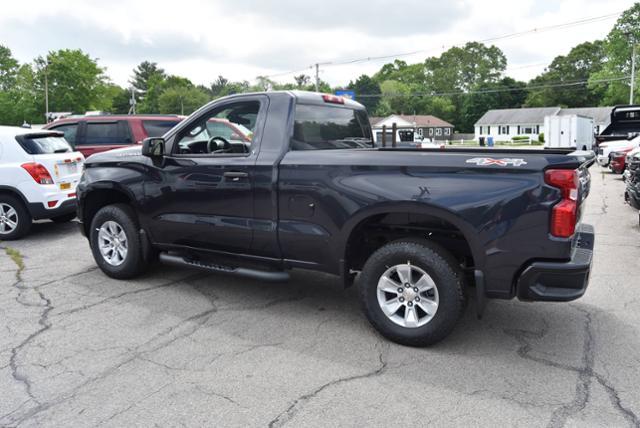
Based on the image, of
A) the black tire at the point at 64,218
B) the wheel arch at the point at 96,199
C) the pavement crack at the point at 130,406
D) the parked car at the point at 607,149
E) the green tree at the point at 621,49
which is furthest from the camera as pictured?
the green tree at the point at 621,49

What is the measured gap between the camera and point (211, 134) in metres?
5.35

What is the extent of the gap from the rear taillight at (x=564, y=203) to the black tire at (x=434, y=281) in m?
0.77

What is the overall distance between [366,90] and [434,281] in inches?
4995

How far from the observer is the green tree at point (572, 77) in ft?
302

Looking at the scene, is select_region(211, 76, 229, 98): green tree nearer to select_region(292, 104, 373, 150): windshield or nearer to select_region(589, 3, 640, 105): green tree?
select_region(589, 3, 640, 105): green tree

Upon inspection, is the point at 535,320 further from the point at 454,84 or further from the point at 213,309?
the point at 454,84

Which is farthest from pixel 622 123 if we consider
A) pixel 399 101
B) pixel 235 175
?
pixel 399 101

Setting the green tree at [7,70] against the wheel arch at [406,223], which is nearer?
the wheel arch at [406,223]

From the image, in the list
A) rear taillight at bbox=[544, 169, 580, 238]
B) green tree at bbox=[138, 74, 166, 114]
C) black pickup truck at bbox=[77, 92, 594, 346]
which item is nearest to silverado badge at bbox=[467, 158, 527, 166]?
black pickup truck at bbox=[77, 92, 594, 346]

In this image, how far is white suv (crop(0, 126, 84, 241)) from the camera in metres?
7.91

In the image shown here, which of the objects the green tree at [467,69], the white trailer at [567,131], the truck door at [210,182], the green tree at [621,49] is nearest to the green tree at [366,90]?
the green tree at [467,69]

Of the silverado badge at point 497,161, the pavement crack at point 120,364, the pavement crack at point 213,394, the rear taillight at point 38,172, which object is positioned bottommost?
A: the pavement crack at point 213,394

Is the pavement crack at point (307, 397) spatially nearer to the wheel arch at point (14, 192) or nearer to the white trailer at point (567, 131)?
the wheel arch at point (14, 192)

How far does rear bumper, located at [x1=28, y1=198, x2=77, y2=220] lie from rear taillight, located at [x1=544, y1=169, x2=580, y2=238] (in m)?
7.37
